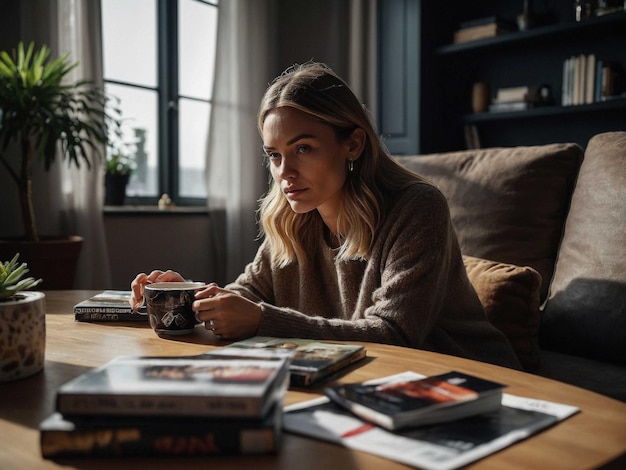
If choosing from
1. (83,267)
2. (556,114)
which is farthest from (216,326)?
Answer: (556,114)

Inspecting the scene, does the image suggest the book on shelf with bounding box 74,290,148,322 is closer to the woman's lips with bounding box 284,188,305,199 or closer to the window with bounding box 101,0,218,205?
the woman's lips with bounding box 284,188,305,199

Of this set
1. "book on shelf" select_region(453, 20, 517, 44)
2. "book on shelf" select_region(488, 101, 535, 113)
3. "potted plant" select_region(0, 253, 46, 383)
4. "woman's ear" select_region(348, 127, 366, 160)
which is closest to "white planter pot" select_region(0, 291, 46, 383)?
"potted plant" select_region(0, 253, 46, 383)

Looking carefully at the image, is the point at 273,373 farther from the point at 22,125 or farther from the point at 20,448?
the point at 22,125

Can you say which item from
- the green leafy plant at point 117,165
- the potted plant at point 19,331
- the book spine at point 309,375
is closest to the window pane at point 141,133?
the green leafy plant at point 117,165

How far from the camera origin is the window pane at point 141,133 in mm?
3506

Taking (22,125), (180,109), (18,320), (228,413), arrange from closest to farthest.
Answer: (228,413), (18,320), (22,125), (180,109)

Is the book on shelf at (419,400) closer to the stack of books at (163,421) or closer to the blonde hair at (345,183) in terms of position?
the stack of books at (163,421)

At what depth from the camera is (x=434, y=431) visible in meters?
0.58

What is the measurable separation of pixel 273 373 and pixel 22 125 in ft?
7.23

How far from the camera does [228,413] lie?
0.52 metres

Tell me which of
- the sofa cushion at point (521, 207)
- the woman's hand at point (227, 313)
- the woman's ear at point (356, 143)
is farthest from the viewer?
the sofa cushion at point (521, 207)

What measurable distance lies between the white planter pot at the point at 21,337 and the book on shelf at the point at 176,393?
22cm

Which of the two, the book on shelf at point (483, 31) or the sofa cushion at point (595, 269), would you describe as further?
the book on shelf at point (483, 31)

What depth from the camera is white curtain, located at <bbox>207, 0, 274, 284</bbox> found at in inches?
148
